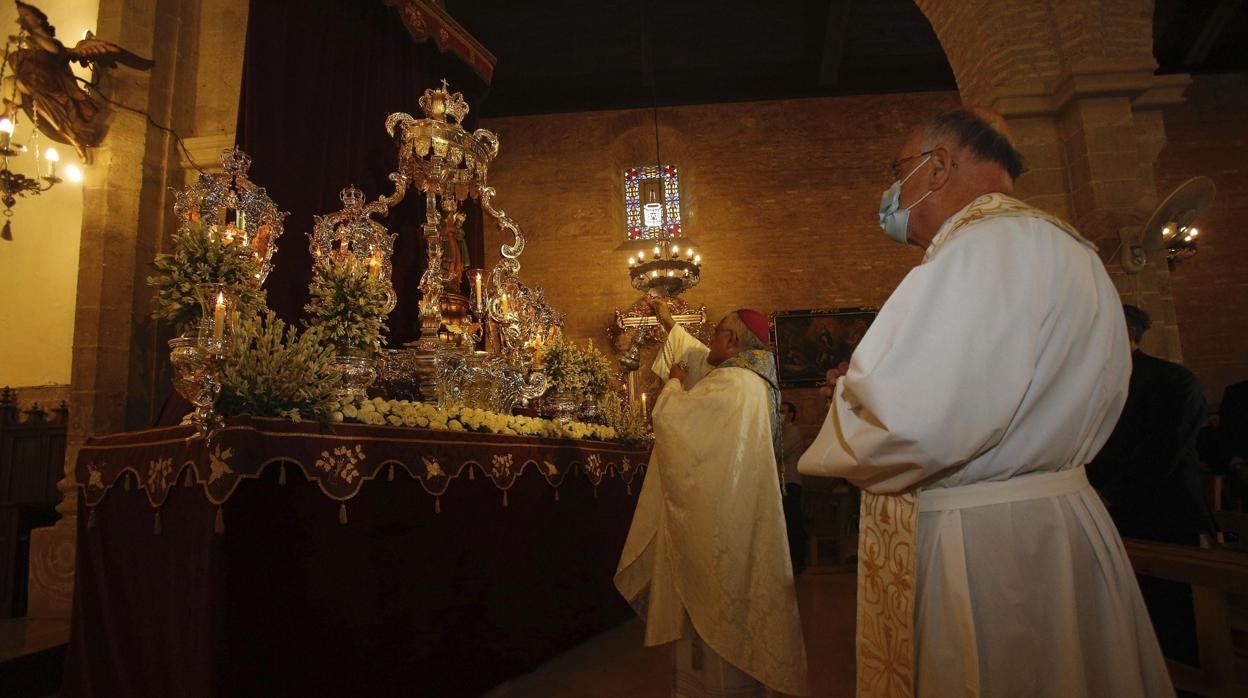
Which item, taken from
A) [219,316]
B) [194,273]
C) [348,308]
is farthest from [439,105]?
[219,316]

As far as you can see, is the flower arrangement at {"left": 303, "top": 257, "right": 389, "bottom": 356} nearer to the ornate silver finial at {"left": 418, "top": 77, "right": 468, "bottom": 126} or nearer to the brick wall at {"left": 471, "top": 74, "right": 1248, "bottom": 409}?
the ornate silver finial at {"left": 418, "top": 77, "right": 468, "bottom": 126}

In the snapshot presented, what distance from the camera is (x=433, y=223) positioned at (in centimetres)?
485

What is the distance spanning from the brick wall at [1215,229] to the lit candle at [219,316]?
1360 cm

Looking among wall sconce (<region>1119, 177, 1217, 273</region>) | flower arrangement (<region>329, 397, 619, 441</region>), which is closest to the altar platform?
flower arrangement (<region>329, 397, 619, 441</region>)

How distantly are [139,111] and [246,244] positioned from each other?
2870 mm

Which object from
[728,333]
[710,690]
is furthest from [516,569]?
[728,333]

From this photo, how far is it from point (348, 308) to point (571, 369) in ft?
6.84

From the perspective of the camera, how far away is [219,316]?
283 centimetres

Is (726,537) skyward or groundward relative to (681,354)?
groundward

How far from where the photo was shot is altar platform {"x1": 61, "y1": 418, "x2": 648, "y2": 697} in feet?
7.99

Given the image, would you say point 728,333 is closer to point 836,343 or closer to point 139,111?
point 139,111

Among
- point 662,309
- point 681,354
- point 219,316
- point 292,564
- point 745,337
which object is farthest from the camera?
point 662,309

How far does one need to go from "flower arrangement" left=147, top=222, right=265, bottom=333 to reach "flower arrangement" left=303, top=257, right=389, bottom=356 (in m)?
0.57

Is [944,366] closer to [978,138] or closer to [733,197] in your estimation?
[978,138]
